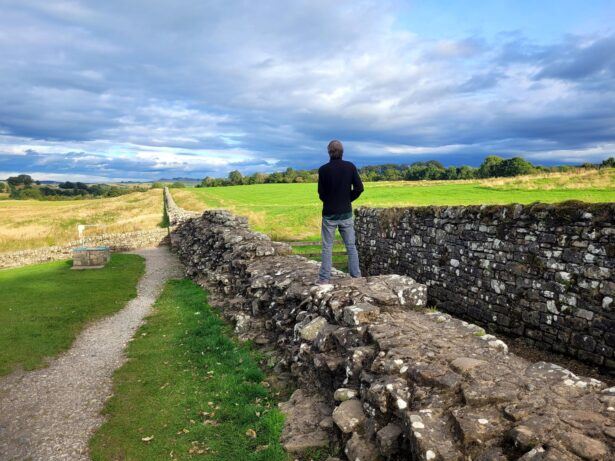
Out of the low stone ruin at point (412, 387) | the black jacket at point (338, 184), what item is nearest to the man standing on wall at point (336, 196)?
the black jacket at point (338, 184)

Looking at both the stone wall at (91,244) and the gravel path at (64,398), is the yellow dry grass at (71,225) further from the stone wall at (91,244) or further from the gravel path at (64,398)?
the gravel path at (64,398)

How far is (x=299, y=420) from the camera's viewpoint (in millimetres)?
6371

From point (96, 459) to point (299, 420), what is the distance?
3.02 m

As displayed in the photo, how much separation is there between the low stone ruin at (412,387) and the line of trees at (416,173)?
91488 mm

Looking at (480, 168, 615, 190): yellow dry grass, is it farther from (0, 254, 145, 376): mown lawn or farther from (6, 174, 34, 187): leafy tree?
(6, 174, 34, 187): leafy tree

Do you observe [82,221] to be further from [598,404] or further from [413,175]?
Answer: [413,175]

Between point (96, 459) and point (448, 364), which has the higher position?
point (448, 364)

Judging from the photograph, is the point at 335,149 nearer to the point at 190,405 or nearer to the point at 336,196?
the point at 336,196

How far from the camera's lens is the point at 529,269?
9.29 meters

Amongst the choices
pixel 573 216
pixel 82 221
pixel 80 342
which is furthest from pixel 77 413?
pixel 82 221

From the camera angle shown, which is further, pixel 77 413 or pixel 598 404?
pixel 77 413

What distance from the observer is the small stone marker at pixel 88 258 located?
22750mm

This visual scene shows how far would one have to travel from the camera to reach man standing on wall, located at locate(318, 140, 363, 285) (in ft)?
28.5

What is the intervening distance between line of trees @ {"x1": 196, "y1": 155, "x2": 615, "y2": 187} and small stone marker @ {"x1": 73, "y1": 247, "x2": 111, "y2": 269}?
259ft
